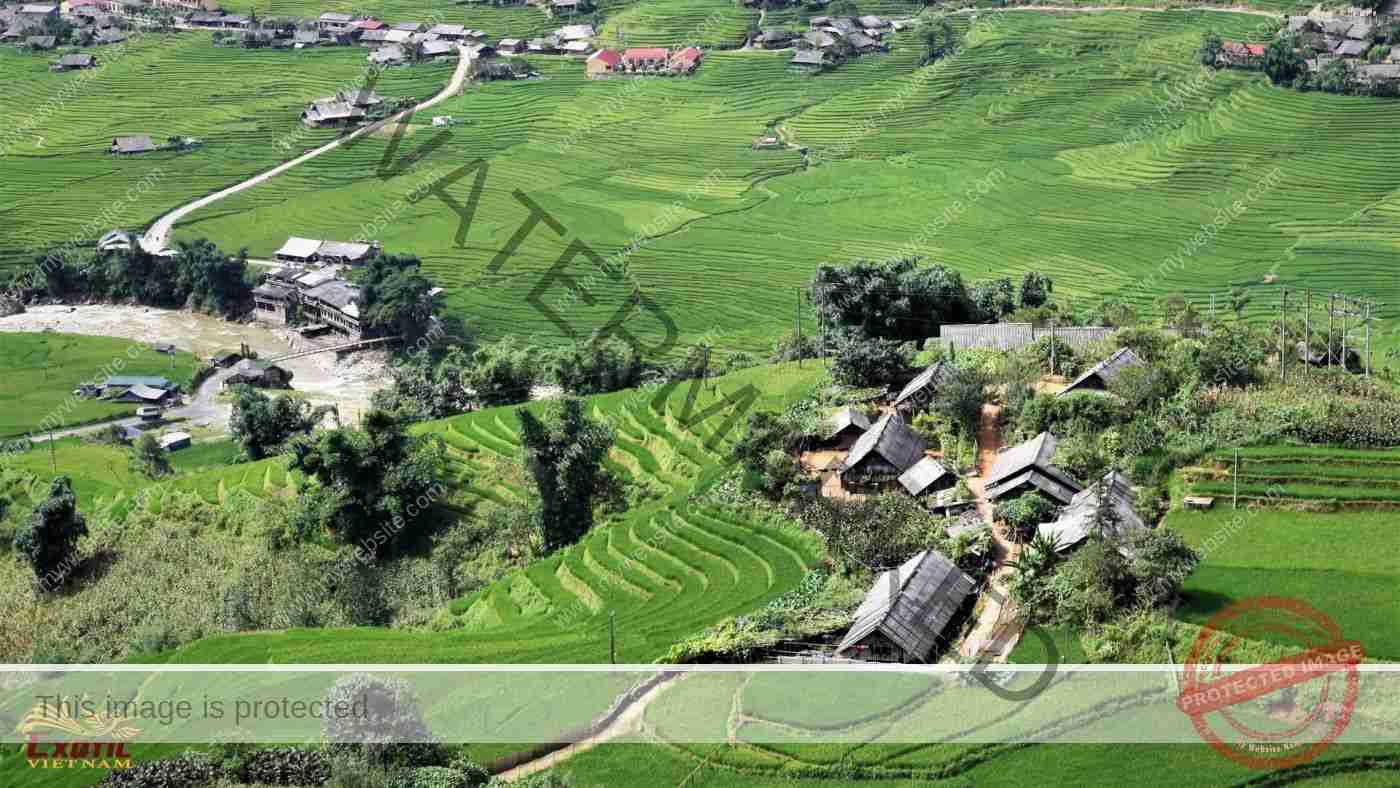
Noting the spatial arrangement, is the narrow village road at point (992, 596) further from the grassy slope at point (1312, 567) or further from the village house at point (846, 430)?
the grassy slope at point (1312, 567)

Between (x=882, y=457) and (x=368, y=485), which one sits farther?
(x=368, y=485)

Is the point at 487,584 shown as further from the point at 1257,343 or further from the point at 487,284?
the point at 487,284

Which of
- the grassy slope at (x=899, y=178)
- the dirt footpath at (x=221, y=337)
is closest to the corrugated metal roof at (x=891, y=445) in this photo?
the grassy slope at (x=899, y=178)

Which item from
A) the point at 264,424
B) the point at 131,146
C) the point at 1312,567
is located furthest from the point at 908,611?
the point at 131,146

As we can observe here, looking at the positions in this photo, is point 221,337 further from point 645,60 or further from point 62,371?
point 645,60

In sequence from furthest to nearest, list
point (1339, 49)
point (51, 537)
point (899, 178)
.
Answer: point (1339, 49)
point (899, 178)
point (51, 537)

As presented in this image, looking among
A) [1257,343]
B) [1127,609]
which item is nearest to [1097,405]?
[1257,343]
